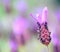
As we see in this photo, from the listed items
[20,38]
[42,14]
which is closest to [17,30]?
[20,38]

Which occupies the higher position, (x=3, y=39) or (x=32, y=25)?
(x=32, y=25)

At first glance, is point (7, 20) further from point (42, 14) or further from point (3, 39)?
point (42, 14)

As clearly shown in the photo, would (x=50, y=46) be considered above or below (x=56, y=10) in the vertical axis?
below

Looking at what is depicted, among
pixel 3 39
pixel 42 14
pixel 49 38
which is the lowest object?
pixel 3 39

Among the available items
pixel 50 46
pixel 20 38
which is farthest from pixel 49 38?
pixel 20 38

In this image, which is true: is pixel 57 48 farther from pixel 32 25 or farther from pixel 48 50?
pixel 32 25
